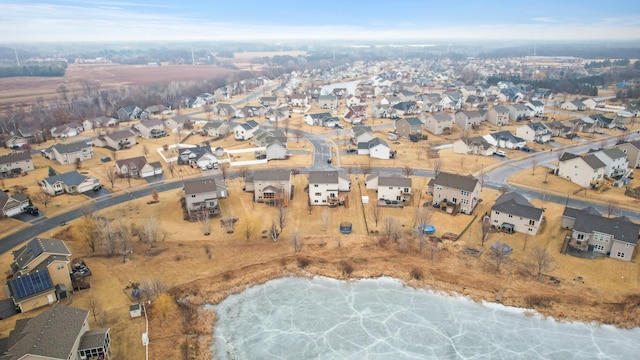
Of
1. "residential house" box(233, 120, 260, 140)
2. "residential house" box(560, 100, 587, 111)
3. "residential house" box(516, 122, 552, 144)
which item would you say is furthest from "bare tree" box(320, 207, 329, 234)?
"residential house" box(560, 100, 587, 111)

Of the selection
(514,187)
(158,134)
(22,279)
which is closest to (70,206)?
(22,279)

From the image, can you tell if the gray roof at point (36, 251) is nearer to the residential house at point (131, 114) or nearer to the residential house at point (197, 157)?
the residential house at point (197, 157)

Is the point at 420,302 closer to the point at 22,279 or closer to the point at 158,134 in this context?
the point at 22,279

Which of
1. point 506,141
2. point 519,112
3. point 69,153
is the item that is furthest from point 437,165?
point 69,153

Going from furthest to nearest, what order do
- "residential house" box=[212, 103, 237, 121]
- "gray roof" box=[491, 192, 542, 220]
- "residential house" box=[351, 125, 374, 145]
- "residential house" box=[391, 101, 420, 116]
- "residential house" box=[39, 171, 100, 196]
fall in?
"residential house" box=[212, 103, 237, 121] < "residential house" box=[391, 101, 420, 116] < "residential house" box=[351, 125, 374, 145] < "residential house" box=[39, 171, 100, 196] < "gray roof" box=[491, 192, 542, 220]

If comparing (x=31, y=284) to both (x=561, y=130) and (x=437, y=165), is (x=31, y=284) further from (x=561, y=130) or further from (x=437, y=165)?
(x=561, y=130)

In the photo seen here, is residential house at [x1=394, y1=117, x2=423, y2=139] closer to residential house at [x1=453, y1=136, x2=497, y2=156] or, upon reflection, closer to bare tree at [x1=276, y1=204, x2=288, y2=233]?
residential house at [x1=453, y1=136, x2=497, y2=156]
